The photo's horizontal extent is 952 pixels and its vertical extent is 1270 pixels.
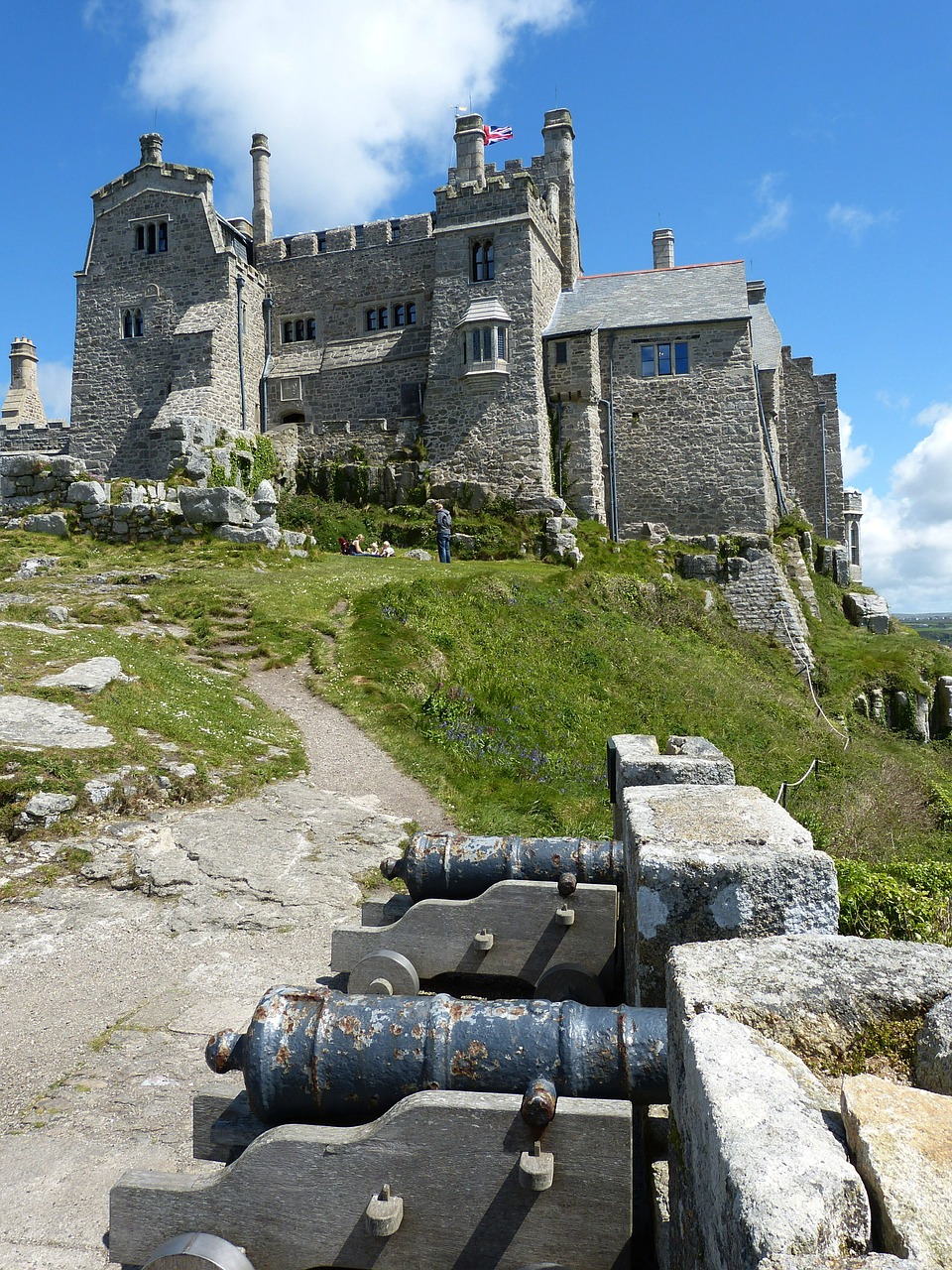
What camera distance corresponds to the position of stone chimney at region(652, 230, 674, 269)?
38.8m

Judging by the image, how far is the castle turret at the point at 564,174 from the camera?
32.7 m

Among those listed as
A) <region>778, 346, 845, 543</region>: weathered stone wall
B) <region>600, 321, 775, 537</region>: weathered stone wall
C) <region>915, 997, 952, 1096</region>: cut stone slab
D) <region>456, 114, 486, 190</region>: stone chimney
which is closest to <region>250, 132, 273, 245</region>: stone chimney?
<region>456, 114, 486, 190</region>: stone chimney

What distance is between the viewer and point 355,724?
492 inches

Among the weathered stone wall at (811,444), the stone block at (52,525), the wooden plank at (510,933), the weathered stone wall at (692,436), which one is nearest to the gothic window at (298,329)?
the weathered stone wall at (692,436)

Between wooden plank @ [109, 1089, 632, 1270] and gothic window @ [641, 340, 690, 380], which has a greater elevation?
gothic window @ [641, 340, 690, 380]

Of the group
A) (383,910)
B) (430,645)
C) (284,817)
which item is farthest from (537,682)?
(383,910)

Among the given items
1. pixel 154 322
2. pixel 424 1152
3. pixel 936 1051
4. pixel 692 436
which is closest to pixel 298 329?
pixel 154 322

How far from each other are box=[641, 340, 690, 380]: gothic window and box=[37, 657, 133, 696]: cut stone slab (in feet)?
77.9

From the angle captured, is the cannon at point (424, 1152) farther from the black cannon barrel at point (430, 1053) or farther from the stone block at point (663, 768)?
the stone block at point (663, 768)

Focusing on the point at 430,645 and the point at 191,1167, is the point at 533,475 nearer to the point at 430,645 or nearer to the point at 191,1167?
the point at 430,645

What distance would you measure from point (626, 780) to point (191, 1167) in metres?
3.15

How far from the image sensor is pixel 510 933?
15.6ft

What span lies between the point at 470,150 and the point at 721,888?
33444 millimetres

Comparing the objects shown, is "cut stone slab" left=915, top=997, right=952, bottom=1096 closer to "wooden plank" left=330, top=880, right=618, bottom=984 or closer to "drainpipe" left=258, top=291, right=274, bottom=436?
"wooden plank" left=330, top=880, right=618, bottom=984
